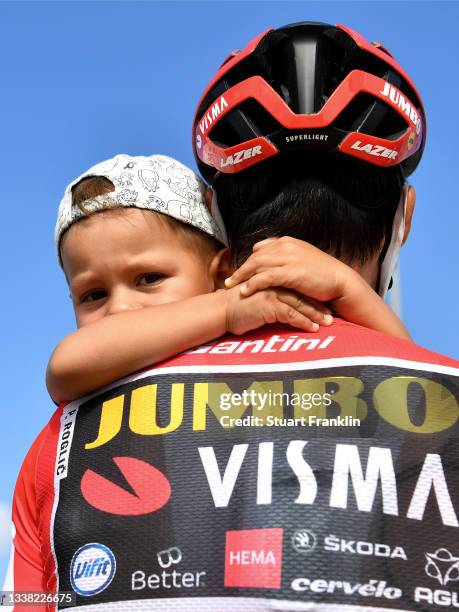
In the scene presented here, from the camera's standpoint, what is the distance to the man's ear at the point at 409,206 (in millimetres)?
3191

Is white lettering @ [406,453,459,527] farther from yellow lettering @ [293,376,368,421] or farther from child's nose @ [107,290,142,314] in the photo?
child's nose @ [107,290,142,314]

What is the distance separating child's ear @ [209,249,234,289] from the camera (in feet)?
11.8

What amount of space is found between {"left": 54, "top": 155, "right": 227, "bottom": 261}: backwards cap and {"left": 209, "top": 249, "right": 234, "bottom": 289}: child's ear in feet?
0.28

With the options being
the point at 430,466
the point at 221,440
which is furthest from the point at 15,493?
the point at 430,466

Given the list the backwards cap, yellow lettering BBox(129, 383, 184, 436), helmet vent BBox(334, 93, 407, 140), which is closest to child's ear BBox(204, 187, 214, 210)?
the backwards cap

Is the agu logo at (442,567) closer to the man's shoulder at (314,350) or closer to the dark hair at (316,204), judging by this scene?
the man's shoulder at (314,350)

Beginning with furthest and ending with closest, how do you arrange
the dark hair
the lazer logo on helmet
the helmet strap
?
the helmet strap
the lazer logo on helmet
the dark hair

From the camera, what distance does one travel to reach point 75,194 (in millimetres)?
3674

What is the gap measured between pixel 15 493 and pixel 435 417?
50.0 inches

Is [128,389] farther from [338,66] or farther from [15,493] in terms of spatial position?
[338,66]

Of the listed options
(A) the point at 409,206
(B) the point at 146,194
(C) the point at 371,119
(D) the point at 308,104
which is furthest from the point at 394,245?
(B) the point at 146,194

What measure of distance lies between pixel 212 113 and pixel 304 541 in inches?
72.0

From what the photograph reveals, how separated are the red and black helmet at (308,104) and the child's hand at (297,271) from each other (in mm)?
470

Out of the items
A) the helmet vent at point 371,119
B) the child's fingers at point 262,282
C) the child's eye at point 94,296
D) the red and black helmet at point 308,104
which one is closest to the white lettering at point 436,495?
the child's fingers at point 262,282
